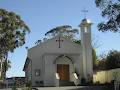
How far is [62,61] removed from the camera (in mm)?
47844

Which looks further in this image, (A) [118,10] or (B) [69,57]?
(B) [69,57]

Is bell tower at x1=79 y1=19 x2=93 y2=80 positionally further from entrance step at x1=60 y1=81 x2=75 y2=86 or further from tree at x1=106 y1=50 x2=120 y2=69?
tree at x1=106 y1=50 x2=120 y2=69

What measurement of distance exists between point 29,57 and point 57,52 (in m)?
3.76

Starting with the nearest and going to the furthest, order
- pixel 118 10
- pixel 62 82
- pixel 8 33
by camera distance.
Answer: pixel 118 10, pixel 62 82, pixel 8 33

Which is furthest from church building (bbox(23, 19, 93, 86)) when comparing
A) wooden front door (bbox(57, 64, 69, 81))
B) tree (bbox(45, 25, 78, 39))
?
tree (bbox(45, 25, 78, 39))

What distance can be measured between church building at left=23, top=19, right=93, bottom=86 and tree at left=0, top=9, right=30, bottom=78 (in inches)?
296

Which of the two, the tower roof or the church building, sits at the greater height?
the tower roof

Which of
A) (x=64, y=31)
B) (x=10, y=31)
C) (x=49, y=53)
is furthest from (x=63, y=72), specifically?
(x=64, y=31)

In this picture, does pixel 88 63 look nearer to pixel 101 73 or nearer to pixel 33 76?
pixel 101 73

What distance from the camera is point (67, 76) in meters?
47.6

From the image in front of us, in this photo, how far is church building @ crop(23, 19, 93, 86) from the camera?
4684 centimetres

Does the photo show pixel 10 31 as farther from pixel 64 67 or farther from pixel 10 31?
Answer: pixel 64 67

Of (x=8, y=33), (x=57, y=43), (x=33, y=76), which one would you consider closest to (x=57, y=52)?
(x=57, y=43)

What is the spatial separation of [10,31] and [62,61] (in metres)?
11.5
